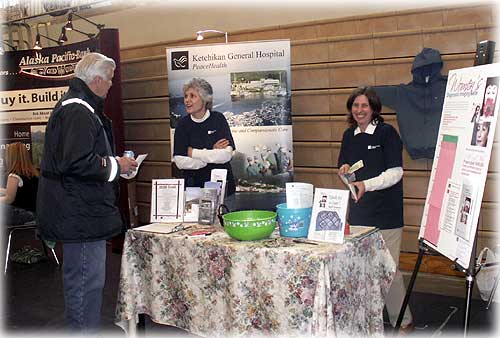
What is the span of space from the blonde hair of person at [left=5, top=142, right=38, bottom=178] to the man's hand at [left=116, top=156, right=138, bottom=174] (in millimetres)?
2069

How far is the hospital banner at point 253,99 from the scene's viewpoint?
13.1 ft

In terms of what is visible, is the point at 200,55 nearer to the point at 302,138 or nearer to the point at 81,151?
the point at 302,138

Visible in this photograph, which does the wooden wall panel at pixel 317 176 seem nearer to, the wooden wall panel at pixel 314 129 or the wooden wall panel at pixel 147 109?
the wooden wall panel at pixel 314 129

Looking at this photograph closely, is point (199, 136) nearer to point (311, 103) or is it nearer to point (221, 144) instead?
point (221, 144)

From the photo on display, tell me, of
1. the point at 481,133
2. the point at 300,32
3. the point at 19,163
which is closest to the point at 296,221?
the point at 481,133

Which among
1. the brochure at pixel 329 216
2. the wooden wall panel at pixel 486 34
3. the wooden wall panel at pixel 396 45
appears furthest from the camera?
the wooden wall panel at pixel 396 45

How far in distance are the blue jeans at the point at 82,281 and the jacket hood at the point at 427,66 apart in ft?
7.74

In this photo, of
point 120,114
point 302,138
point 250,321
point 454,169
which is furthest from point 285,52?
point 250,321

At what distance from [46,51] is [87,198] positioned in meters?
3.24

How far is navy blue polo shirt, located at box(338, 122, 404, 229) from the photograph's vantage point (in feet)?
8.77

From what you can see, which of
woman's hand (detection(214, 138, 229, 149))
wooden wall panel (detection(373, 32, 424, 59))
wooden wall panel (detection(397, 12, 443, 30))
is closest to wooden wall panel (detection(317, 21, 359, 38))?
wooden wall panel (detection(373, 32, 424, 59))

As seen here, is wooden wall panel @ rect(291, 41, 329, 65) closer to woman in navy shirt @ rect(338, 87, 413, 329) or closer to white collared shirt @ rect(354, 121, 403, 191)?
woman in navy shirt @ rect(338, 87, 413, 329)

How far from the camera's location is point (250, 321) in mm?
2109

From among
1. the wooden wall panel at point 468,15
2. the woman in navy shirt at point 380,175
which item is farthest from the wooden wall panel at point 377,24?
the woman in navy shirt at point 380,175
